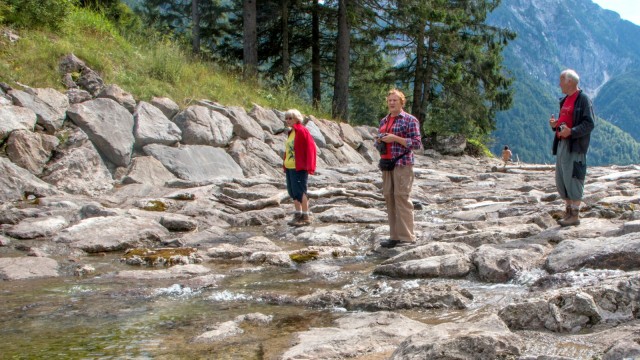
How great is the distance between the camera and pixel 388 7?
70.6 feet

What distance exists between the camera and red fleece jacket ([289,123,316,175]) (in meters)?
9.19

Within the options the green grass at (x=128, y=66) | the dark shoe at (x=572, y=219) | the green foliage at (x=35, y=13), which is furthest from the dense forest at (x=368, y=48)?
the dark shoe at (x=572, y=219)

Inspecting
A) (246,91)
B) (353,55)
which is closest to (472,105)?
(353,55)

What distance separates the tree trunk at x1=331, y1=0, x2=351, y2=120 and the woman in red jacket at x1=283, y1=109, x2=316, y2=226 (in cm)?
1139

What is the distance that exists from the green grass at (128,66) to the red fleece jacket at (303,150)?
5.42m

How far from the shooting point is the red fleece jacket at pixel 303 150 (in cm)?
919

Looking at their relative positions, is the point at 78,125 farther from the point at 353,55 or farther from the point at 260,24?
the point at 353,55

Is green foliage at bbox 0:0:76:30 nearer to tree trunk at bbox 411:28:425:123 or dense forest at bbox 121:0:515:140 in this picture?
dense forest at bbox 121:0:515:140

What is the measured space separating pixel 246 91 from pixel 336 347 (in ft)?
46.5

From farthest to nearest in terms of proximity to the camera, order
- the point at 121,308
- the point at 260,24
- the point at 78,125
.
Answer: the point at 260,24 < the point at 78,125 < the point at 121,308

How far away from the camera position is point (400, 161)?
7.28m

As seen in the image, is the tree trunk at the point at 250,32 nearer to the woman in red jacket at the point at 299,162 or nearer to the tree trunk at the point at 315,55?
the tree trunk at the point at 315,55

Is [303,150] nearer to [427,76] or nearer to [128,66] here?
[128,66]

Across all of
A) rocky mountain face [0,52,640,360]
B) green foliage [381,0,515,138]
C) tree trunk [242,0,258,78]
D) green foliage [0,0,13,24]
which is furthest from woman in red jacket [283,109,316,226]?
green foliage [381,0,515,138]
